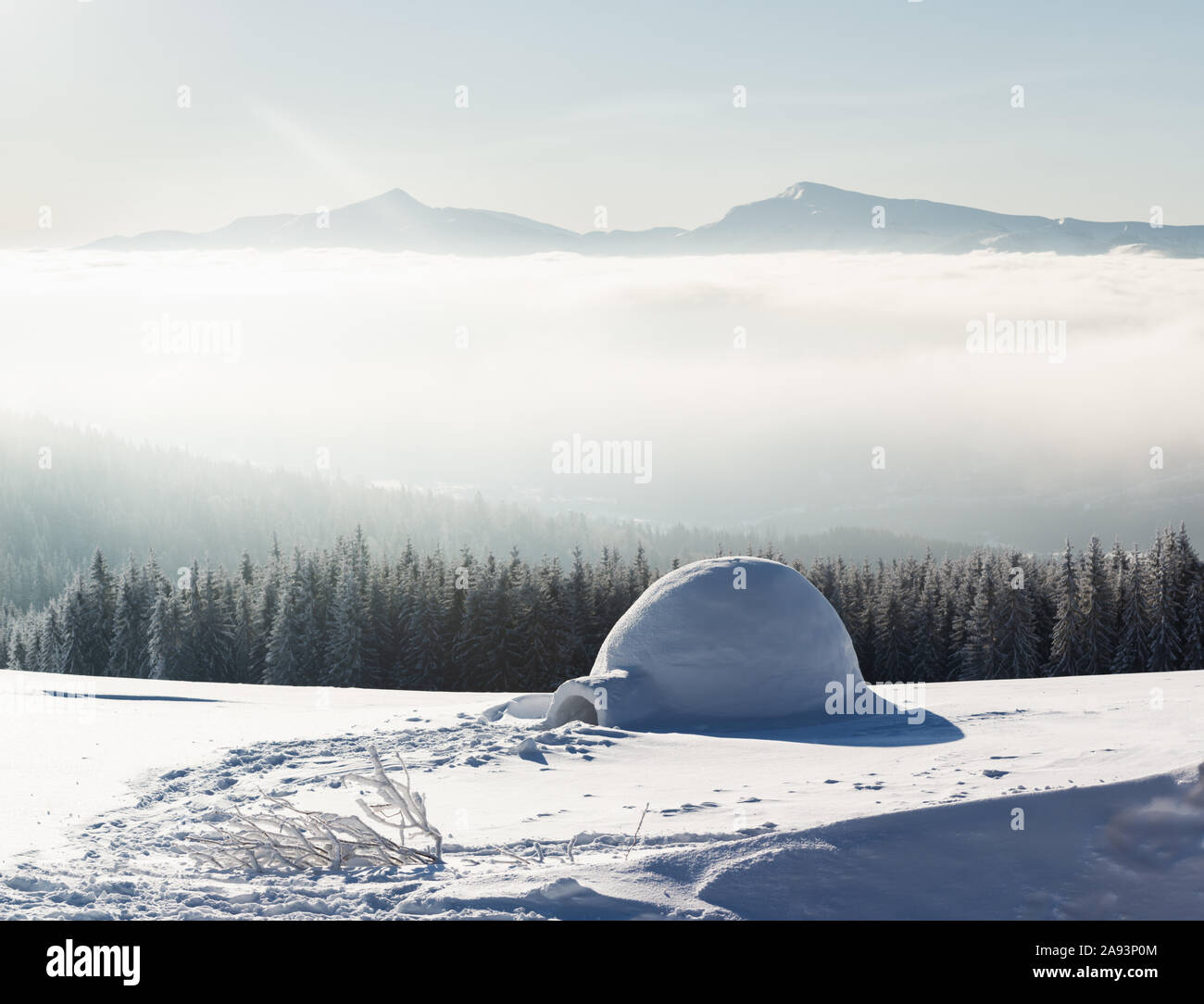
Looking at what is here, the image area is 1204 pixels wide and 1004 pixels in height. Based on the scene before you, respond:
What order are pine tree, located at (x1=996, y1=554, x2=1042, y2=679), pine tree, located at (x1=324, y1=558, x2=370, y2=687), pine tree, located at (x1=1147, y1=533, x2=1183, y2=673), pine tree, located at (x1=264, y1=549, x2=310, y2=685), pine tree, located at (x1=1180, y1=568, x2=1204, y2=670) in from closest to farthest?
pine tree, located at (x1=1147, y1=533, x2=1183, y2=673)
pine tree, located at (x1=1180, y1=568, x2=1204, y2=670)
pine tree, located at (x1=996, y1=554, x2=1042, y2=679)
pine tree, located at (x1=324, y1=558, x2=370, y2=687)
pine tree, located at (x1=264, y1=549, x2=310, y2=685)

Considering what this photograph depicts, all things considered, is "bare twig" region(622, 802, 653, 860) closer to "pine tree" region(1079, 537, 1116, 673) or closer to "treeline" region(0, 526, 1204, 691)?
"treeline" region(0, 526, 1204, 691)

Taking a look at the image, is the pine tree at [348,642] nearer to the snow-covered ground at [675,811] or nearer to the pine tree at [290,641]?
the pine tree at [290,641]

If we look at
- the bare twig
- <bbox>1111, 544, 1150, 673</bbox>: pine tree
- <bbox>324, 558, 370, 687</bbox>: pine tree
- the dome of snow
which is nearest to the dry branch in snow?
the bare twig

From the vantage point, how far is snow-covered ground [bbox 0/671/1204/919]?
8.68m

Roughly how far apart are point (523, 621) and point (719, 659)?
34747 millimetres

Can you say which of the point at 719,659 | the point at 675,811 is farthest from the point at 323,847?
the point at 719,659

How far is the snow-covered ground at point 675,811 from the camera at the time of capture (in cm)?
868

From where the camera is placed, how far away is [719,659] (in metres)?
17.3

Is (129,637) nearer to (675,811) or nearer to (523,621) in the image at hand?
(523,621)

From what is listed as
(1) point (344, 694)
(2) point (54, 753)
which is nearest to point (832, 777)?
(2) point (54, 753)

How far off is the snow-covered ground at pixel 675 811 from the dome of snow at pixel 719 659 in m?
0.77

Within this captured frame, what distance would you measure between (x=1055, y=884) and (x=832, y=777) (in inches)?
146

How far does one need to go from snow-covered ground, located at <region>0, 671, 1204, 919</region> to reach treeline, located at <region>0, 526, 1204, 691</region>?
102 feet
